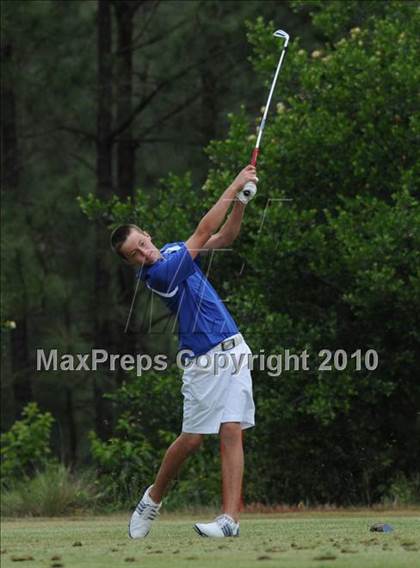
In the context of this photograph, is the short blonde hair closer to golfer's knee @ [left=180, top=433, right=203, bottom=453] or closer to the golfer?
the golfer

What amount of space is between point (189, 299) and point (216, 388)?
535mm

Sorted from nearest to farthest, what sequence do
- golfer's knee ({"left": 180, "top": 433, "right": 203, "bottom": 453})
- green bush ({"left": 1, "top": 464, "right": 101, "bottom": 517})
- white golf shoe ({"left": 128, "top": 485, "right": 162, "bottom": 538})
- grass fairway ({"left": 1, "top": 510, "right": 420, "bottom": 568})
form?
1. grass fairway ({"left": 1, "top": 510, "right": 420, "bottom": 568})
2. golfer's knee ({"left": 180, "top": 433, "right": 203, "bottom": 453})
3. white golf shoe ({"left": 128, "top": 485, "right": 162, "bottom": 538})
4. green bush ({"left": 1, "top": 464, "right": 101, "bottom": 517})

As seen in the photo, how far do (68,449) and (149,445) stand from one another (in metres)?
13.6

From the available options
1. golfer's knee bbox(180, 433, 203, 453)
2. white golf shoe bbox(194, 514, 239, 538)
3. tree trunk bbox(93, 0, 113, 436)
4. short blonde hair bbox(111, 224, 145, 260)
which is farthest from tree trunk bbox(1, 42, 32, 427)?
white golf shoe bbox(194, 514, 239, 538)

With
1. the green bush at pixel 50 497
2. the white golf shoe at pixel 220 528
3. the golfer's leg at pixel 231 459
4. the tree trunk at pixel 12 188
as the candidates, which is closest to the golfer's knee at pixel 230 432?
the golfer's leg at pixel 231 459

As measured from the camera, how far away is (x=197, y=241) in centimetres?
805

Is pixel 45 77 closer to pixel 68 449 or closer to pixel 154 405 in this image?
pixel 68 449

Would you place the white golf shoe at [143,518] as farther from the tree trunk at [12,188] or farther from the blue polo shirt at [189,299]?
the tree trunk at [12,188]

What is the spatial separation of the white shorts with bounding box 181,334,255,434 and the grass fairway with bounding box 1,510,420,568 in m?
0.68

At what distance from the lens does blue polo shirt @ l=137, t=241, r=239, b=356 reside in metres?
8.02

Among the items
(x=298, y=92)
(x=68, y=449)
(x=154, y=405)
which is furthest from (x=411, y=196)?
(x=68, y=449)

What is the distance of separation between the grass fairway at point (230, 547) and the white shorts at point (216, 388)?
2.22 feet

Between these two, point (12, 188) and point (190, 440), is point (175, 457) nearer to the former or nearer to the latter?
point (190, 440)

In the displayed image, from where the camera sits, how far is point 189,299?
812 centimetres
